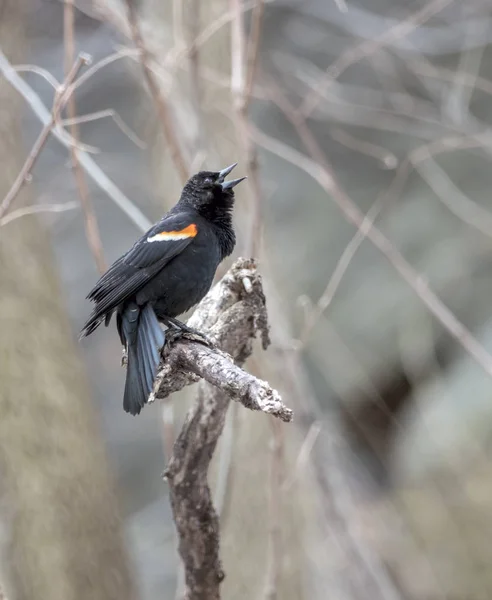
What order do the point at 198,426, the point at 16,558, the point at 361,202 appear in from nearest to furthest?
the point at 198,426 → the point at 16,558 → the point at 361,202

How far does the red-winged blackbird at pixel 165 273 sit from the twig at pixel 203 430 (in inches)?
5.2

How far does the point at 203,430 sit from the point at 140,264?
0.63 m

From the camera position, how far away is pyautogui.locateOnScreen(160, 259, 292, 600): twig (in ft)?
7.55

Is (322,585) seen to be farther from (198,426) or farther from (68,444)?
(198,426)

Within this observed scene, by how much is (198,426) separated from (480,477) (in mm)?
4459

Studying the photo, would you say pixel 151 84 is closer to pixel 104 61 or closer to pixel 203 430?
pixel 104 61

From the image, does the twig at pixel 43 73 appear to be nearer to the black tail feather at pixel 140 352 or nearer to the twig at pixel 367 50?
the black tail feather at pixel 140 352

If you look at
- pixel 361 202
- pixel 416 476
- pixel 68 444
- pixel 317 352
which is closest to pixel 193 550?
pixel 68 444

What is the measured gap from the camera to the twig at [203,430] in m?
2.30

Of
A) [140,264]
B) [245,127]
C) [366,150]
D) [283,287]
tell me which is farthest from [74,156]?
[366,150]

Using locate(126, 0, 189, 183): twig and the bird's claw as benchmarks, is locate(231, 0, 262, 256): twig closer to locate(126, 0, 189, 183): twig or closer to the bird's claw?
locate(126, 0, 189, 183): twig

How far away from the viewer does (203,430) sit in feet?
7.64

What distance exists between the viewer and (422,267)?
6.86 meters

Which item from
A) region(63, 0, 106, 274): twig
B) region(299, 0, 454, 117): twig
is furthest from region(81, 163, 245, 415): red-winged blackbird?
region(299, 0, 454, 117): twig
